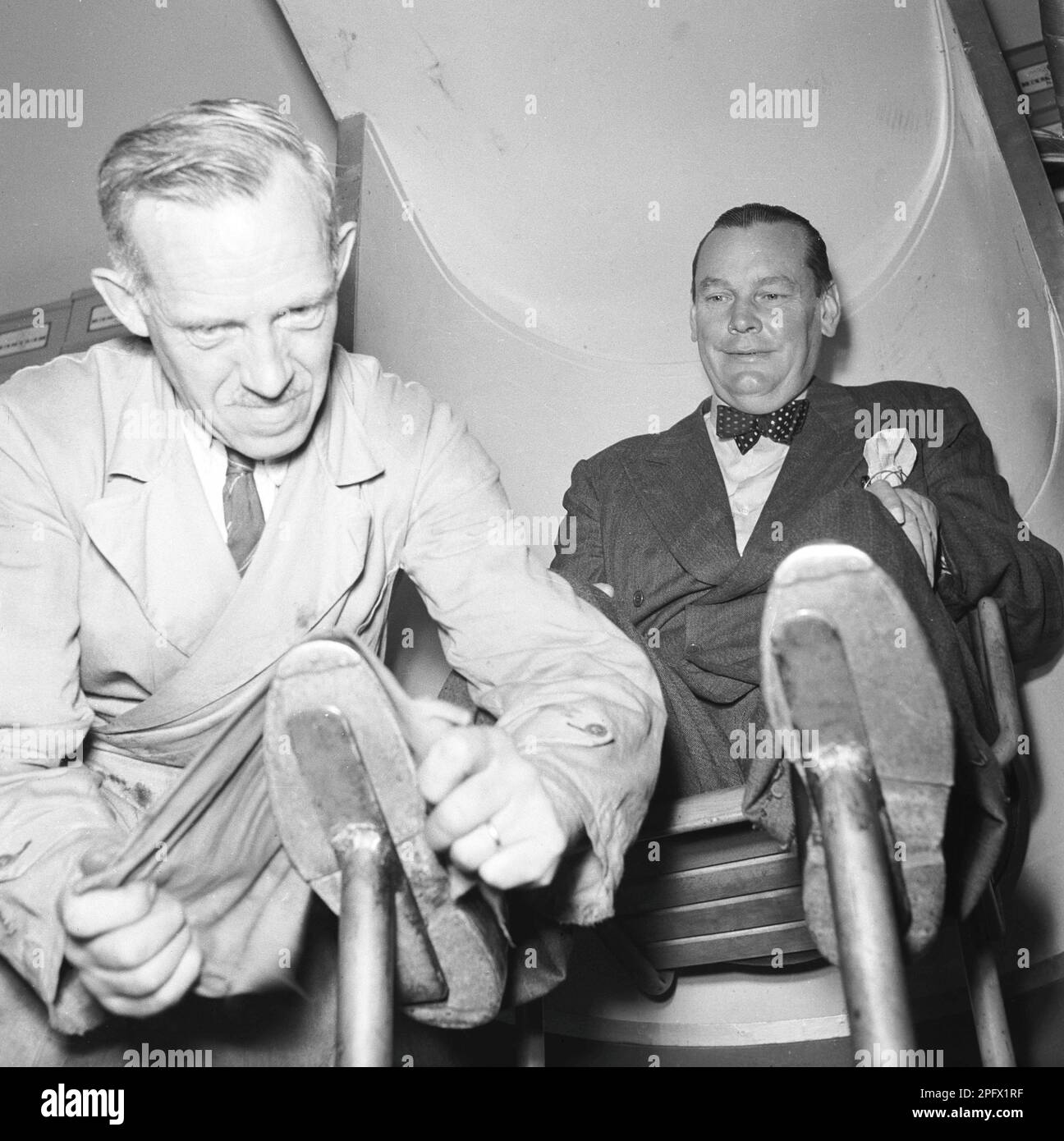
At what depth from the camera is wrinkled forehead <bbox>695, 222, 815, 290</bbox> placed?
1.73m

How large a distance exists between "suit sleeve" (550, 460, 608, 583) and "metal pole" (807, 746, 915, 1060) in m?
0.85

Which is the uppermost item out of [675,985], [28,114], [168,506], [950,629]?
[28,114]

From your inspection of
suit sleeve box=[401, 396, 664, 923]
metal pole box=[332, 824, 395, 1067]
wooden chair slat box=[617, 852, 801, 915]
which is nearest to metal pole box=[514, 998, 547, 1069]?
wooden chair slat box=[617, 852, 801, 915]

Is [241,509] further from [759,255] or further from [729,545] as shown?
[759,255]

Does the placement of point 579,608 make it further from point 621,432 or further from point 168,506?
point 621,432

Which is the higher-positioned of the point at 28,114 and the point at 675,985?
the point at 28,114

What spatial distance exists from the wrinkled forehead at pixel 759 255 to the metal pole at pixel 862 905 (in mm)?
1071

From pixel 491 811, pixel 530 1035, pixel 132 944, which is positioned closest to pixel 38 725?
pixel 132 944

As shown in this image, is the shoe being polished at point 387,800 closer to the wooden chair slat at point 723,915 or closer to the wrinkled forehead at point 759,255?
the wooden chair slat at point 723,915

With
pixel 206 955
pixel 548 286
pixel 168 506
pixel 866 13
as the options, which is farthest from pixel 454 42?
pixel 206 955

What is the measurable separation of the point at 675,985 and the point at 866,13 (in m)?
1.43

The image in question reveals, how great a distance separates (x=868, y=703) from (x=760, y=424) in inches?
38.6

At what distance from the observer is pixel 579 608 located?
106cm

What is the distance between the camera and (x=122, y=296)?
3.61ft
